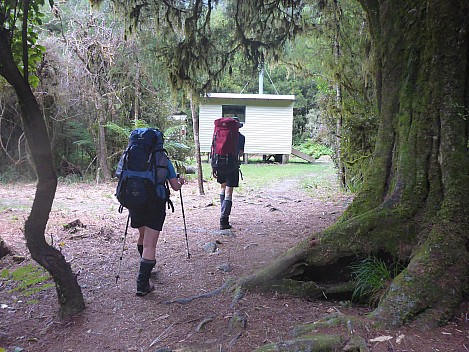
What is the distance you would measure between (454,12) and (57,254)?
4310 millimetres

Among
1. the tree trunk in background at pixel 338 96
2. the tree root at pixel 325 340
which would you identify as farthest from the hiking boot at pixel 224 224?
the tree trunk in background at pixel 338 96

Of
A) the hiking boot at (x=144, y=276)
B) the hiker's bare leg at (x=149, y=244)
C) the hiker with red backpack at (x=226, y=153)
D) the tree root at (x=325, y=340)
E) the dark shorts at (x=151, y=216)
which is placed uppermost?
the hiker with red backpack at (x=226, y=153)

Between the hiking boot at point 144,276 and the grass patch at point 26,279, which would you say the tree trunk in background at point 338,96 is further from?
the grass patch at point 26,279

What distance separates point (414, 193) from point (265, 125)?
2210 centimetres

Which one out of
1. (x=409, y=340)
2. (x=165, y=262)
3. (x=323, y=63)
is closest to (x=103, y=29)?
(x=323, y=63)

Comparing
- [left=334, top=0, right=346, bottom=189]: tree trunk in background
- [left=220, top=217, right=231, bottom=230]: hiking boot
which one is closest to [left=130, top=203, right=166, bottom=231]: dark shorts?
[left=220, top=217, right=231, bottom=230]: hiking boot

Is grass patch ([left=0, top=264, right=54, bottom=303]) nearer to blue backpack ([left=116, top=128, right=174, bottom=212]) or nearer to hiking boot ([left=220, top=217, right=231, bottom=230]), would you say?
blue backpack ([left=116, top=128, right=174, bottom=212])

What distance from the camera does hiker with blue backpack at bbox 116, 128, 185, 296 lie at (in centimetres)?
400

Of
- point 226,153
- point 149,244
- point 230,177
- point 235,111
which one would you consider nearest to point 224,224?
point 230,177

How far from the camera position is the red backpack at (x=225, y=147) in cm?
657

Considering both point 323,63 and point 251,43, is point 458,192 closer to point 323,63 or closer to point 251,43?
point 251,43

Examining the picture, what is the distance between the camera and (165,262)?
5316mm

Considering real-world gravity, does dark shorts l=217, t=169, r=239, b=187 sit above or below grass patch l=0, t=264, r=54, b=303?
above

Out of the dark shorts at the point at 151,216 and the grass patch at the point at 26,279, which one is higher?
the dark shorts at the point at 151,216
